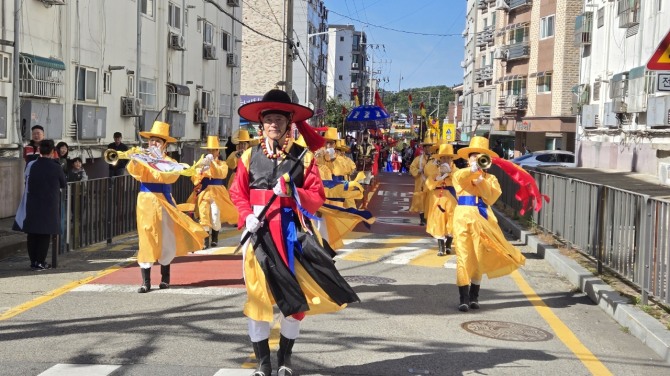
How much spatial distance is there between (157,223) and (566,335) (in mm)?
4583

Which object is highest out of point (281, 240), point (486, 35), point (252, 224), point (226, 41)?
point (486, 35)

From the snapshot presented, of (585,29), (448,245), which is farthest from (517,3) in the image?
(448,245)

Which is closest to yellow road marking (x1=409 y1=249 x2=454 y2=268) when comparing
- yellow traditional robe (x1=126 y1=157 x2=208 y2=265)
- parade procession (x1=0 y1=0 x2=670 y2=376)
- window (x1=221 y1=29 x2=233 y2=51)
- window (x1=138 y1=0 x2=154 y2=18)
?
parade procession (x1=0 y1=0 x2=670 y2=376)

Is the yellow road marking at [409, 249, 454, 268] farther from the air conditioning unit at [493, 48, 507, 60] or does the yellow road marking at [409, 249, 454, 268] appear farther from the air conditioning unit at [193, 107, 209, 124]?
the air conditioning unit at [493, 48, 507, 60]

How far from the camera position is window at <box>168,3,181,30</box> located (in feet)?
87.7

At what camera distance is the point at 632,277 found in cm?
882

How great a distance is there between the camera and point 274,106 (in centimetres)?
570

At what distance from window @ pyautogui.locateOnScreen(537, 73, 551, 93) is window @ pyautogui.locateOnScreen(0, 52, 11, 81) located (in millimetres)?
36014

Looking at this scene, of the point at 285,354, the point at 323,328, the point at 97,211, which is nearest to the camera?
the point at 285,354

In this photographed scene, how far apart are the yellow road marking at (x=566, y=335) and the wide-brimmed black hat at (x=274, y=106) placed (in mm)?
3095

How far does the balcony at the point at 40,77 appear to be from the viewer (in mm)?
15930

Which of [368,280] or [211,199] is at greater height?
[211,199]

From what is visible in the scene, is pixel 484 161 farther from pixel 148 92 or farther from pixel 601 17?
pixel 601 17

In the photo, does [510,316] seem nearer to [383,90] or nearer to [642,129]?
[642,129]
